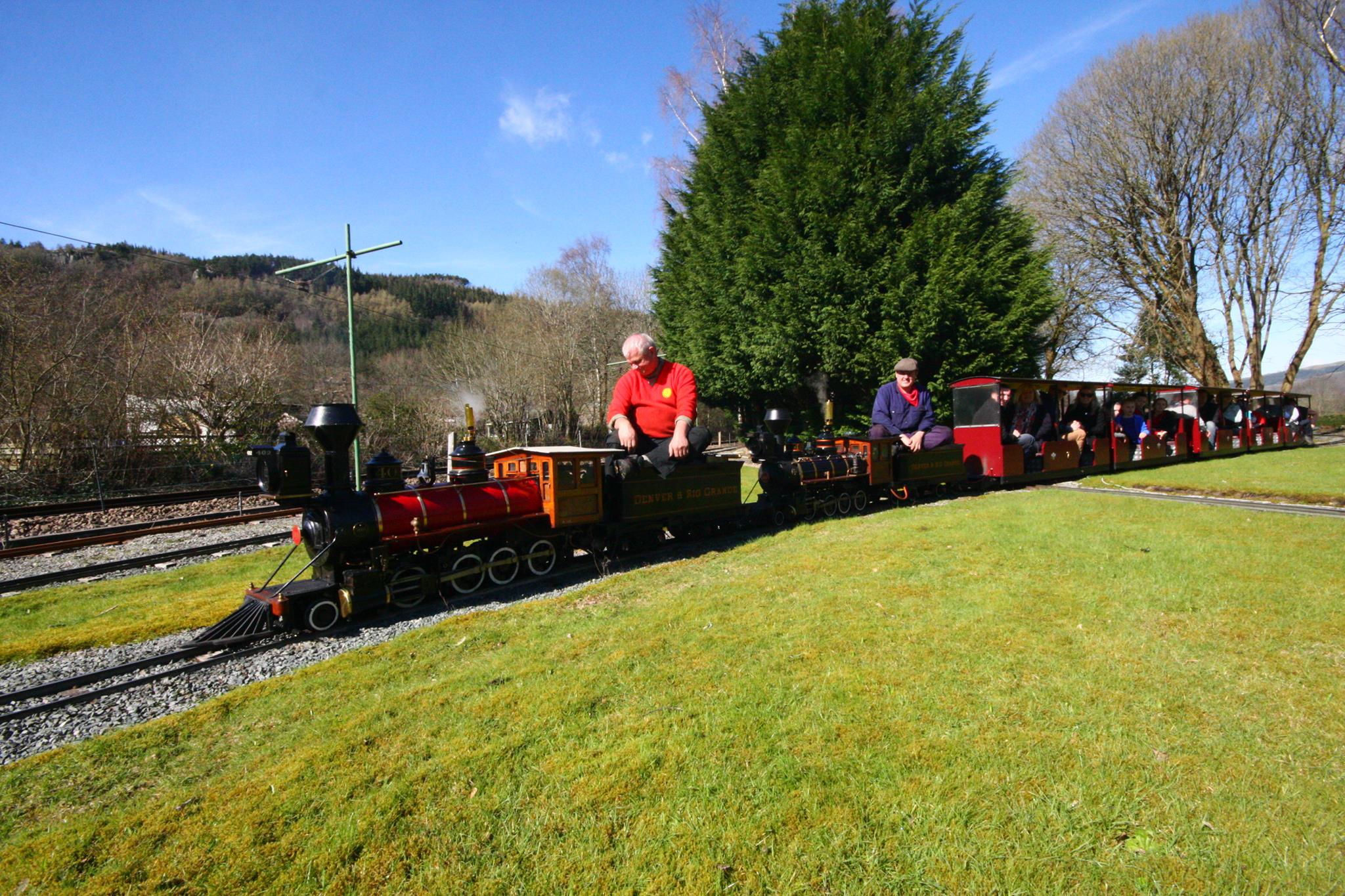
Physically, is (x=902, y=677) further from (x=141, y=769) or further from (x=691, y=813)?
(x=141, y=769)

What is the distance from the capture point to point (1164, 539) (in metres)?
6.61

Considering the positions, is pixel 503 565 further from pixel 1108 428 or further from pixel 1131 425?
pixel 1131 425

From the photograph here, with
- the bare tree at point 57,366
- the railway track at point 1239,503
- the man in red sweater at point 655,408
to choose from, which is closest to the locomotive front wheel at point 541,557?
the man in red sweater at point 655,408

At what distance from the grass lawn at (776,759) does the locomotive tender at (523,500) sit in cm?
133

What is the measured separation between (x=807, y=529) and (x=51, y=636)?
8492 millimetres

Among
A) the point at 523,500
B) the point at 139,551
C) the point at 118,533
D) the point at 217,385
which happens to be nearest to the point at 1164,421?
the point at 523,500

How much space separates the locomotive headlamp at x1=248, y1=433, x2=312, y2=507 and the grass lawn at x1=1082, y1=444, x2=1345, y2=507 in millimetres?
13254

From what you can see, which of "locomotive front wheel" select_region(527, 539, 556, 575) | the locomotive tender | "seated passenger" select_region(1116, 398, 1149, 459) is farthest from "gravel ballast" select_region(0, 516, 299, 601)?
"seated passenger" select_region(1116, 398, 1149, 459)

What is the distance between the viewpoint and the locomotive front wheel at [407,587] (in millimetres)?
6543

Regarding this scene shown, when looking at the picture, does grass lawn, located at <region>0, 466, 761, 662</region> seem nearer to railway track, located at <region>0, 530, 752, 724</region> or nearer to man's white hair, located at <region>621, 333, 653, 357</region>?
railway track, located at <region>0, 530, 752, 724</region>

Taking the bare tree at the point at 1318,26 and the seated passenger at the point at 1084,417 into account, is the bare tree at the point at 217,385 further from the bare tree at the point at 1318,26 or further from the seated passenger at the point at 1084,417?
the bare tree at the point at 1318,26

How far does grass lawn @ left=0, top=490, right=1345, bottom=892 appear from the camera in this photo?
7.99ft

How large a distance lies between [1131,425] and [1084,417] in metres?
2.05

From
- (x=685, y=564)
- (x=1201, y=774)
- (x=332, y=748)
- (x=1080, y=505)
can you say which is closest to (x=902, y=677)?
(x=1201, y=774)
